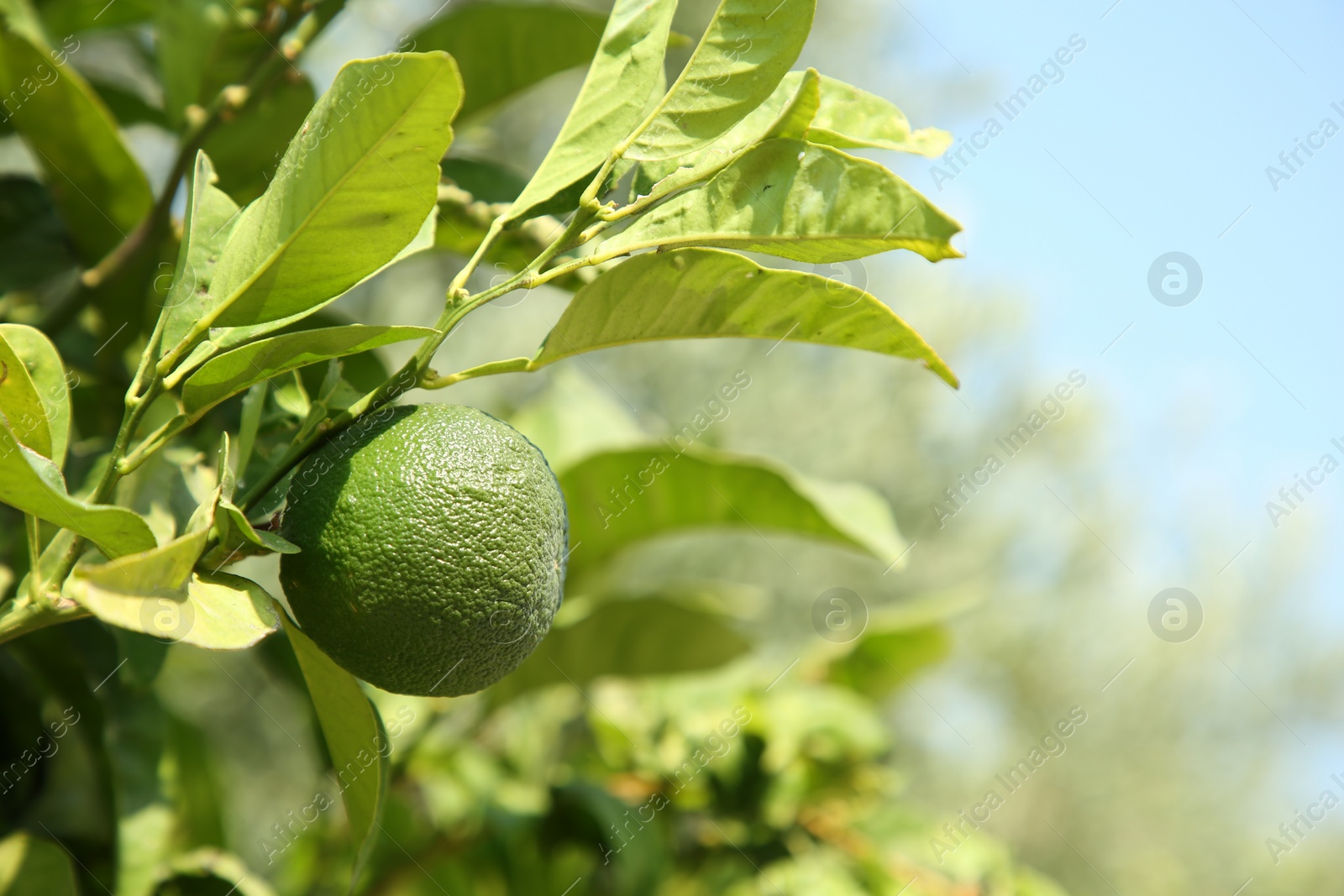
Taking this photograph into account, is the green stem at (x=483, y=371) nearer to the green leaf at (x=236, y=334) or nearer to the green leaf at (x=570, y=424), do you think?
the green leaf at (x=236, y=334)

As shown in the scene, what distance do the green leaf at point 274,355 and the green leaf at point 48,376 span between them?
4.0 inches

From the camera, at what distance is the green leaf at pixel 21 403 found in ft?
1.87

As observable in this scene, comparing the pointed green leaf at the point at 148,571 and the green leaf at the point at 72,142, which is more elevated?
the pointed green leaf at the point at 148,571

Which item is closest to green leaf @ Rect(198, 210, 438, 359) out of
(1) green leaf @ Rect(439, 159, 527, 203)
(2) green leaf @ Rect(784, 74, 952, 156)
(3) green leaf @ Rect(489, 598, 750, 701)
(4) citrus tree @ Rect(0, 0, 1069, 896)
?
(4) citrus tree @ Rect(0, 0, 1069, 896)

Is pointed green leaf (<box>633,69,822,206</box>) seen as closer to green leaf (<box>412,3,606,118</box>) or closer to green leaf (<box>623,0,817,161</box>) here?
green leaf (<box>623,0,817,161</box>)

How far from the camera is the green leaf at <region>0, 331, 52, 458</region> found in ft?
1.87

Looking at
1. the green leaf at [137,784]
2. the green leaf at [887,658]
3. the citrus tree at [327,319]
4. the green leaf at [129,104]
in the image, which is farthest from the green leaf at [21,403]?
the green leaf at [887,658]

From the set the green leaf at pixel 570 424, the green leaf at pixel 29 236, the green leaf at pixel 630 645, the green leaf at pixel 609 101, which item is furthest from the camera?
the green leaf at pixel 570 424

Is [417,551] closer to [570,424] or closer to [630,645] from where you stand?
[630,645]

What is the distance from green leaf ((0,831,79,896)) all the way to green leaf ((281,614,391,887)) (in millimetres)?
365

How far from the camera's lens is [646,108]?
0.65m

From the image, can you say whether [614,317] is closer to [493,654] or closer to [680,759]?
[493,654]

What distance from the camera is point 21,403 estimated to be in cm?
58

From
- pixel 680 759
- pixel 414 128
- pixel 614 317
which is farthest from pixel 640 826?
pixel 414 128
